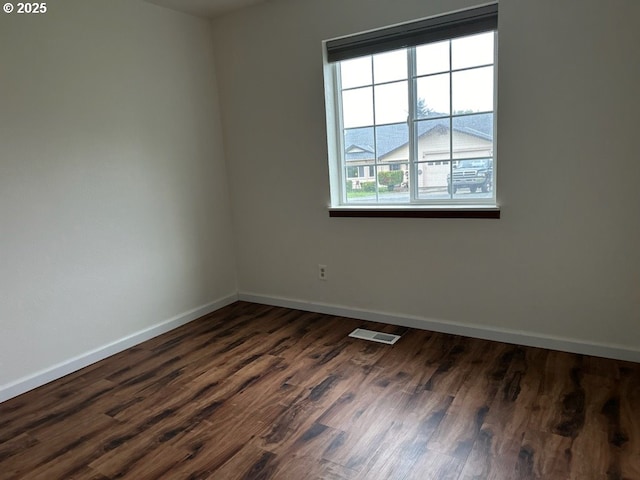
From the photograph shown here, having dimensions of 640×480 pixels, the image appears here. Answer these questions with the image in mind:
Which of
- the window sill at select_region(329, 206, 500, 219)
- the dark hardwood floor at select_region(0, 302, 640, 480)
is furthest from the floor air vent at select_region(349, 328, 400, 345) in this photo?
the window sill at select_region(329, 206, 500, 219)

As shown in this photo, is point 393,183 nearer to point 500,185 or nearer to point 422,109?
point 422,109

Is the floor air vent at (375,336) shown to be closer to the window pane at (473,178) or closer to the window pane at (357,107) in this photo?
the window pane at (473,178)

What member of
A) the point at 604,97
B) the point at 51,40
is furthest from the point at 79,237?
the point at 604,97

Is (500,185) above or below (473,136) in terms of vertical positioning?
below

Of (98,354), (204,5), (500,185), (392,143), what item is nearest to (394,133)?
(392,143)

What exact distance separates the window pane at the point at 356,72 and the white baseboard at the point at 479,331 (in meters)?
1.71

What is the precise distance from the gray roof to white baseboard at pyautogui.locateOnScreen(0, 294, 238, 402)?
70.4 inches

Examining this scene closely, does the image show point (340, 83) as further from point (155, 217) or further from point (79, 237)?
point (79, 237)

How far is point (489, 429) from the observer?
6.50ft

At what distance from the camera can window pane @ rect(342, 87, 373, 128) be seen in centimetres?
320

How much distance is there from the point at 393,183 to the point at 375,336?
43.3 inches

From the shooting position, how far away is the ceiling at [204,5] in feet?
10.6

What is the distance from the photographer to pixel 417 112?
9.82 feet

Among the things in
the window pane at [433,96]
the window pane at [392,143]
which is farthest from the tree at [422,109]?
the window pane at [392,143]
